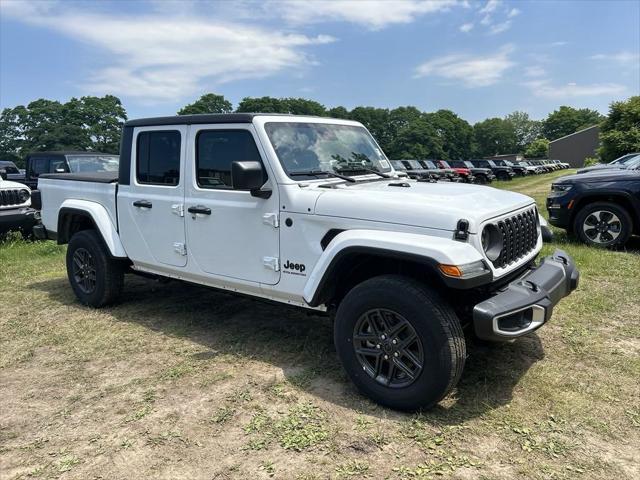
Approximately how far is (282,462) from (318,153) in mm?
2395

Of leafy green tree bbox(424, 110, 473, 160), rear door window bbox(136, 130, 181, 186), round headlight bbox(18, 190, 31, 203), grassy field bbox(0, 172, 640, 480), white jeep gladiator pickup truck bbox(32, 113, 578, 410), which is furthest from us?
leafy green tree bbox(424, 110, 473, 160)

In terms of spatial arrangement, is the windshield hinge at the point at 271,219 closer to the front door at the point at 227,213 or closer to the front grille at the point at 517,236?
the front door at the point at 227,213

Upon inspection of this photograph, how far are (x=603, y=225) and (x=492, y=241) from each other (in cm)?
542

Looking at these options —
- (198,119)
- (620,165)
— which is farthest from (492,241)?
(620,165)

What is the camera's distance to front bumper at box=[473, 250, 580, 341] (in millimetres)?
2924

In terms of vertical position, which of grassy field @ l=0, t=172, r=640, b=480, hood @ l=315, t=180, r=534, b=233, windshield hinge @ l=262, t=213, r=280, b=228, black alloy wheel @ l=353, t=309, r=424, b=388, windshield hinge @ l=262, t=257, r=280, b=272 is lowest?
grassy field @ l=0, t=172, r=640, b=480

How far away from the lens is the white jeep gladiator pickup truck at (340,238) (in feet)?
10.1

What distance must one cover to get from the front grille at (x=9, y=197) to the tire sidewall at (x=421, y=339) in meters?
8.35

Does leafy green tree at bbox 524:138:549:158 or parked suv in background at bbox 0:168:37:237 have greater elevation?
leafy green tree at bbox 524:138:549:158

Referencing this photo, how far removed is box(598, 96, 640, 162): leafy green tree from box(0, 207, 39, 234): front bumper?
2522 cm

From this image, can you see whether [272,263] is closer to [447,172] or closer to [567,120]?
[447,172]

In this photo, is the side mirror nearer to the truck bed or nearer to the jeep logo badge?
the jeep logo badge

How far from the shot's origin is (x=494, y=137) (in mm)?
116625

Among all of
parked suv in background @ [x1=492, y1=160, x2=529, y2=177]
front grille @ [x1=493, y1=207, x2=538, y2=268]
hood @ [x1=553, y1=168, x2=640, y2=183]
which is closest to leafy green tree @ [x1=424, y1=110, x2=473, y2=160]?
parked suv in background @ [x1=492, y1=160, x2=529, y2=177]
